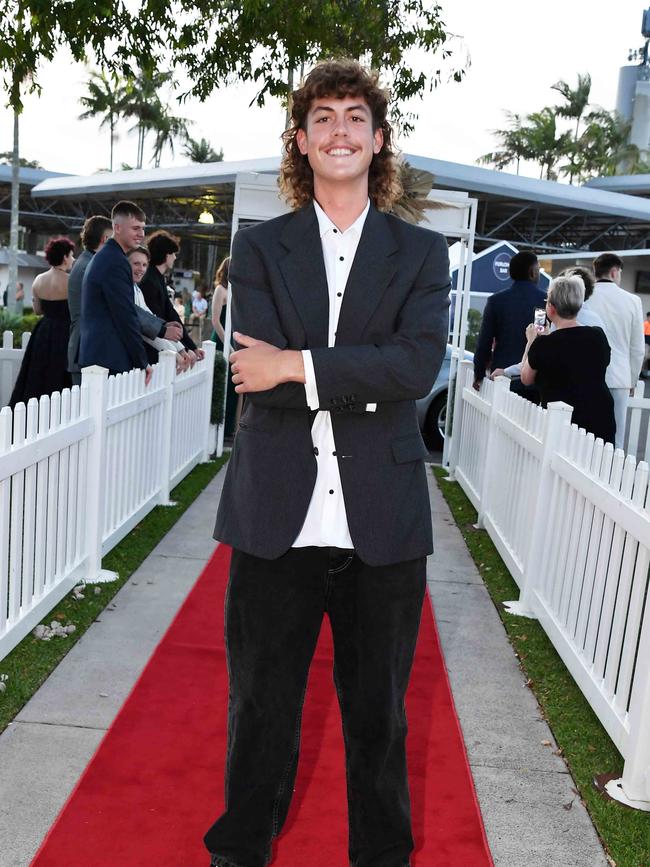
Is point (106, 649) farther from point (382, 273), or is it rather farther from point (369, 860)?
point (382, 273)

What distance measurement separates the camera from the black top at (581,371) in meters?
6.05

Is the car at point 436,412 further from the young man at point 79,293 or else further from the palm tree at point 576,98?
the palm tree at point 576,98

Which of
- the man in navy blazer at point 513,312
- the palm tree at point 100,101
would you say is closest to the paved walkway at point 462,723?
the man in navy blazer at point 513,312

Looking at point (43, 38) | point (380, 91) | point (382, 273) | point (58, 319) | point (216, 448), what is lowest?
point (216, 448)

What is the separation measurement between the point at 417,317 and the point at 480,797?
188 centimetres

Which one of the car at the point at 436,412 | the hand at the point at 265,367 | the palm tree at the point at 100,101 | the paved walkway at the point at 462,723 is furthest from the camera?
the palm tree at the point at 100,101

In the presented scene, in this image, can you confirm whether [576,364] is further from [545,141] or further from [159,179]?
[545,141]

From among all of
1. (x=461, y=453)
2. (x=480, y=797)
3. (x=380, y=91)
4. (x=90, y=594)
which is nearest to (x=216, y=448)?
(x=461, y=453)

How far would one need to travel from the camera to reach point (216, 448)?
10438 mm

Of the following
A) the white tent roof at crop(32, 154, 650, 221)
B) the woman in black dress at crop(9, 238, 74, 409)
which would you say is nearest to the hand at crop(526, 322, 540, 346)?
the woman in black dress at crop(9, 238, 74, 409)

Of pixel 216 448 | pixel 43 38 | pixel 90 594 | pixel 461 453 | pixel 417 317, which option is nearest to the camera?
pixel 417 317

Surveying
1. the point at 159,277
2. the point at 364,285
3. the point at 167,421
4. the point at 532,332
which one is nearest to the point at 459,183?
the point at 159,277

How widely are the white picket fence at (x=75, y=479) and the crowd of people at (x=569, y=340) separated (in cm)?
261

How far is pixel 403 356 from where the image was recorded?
2334 mm
